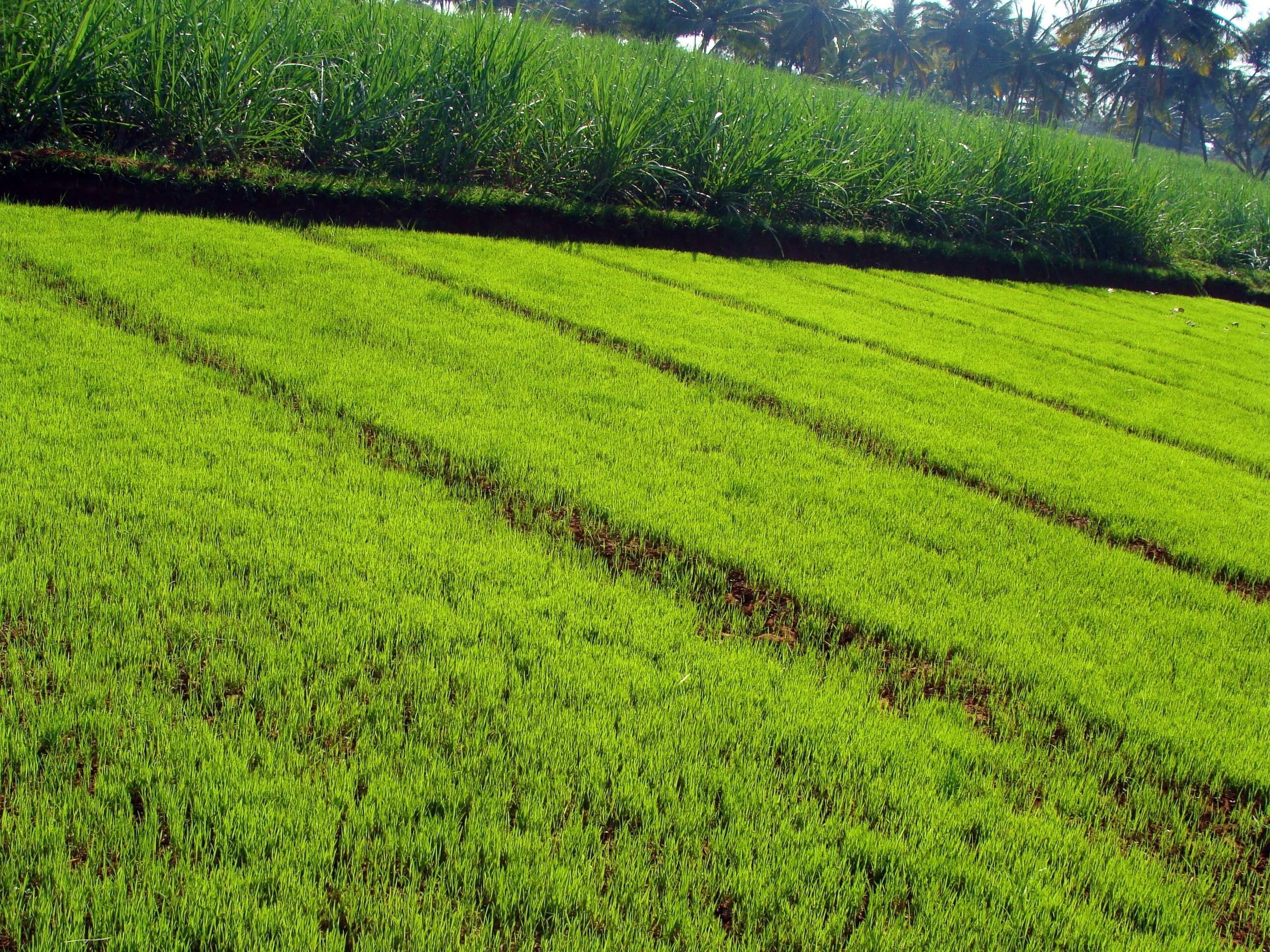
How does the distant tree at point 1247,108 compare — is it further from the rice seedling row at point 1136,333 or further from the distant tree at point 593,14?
the rice seedling row at point 1136,333

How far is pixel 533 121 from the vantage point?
31.8 ft

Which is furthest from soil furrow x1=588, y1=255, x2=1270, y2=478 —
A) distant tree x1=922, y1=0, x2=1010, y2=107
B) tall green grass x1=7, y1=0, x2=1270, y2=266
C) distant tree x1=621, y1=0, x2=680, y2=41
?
distant tree x1=922, y1=0, x2=1010, y2=107

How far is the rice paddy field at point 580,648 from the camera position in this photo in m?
1.90

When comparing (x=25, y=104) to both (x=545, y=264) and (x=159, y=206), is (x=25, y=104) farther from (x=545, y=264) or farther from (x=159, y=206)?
(x=545, y=264)

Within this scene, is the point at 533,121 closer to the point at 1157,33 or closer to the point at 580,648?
the point at 580,648

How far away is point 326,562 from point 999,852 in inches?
86.7

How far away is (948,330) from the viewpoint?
8.10 metres

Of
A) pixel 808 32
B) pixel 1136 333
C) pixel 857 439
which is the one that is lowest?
pixel 857 439

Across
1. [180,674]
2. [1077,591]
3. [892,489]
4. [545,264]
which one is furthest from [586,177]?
[180,674]

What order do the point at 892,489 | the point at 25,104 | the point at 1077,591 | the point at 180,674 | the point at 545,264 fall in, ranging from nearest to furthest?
the point at 180,674 → the point at 1077,591 → the point at 892,489 → the point at 25,104 → the point at 545,264

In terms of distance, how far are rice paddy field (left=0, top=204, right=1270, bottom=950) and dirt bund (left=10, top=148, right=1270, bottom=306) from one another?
5.64 ft

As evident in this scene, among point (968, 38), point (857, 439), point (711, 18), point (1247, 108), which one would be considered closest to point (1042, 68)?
point (968, 38)

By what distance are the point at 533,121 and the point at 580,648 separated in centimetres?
830

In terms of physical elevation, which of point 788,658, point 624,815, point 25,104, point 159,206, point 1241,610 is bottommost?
point 624,815
